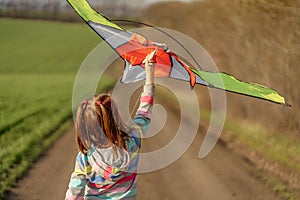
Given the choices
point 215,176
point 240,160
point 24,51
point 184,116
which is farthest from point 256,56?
A: point 24,51

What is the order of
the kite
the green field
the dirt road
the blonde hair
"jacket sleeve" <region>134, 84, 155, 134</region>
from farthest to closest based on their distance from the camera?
the green field
the dirt road
the kite
"jacket sleeve" <region>134, 84, 155, 134</region>
the blonde hair

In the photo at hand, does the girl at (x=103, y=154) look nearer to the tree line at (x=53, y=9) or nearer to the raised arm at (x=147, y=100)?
the raised arm at (x=147, y=100)

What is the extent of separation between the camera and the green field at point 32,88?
10242 mm

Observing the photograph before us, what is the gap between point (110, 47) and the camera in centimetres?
399

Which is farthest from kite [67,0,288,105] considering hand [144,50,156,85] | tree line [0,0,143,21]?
tree line [0,0,143,21]

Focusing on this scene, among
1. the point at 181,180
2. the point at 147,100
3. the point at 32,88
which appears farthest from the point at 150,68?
the point at 32,88

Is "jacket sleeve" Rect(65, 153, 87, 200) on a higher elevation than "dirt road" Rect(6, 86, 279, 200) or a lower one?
higher

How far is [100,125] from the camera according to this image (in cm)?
312

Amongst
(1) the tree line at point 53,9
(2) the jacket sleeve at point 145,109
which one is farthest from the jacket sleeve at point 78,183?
(1) the tree line at point 53,9

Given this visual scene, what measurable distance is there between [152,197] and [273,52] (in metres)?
6.40

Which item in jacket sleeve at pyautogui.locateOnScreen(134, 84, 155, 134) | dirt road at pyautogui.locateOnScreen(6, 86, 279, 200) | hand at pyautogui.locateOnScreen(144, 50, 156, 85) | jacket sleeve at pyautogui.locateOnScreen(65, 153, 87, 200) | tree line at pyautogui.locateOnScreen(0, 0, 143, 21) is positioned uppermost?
hand at pyautogui.locateOnScreen(144, 50, 156, 85)

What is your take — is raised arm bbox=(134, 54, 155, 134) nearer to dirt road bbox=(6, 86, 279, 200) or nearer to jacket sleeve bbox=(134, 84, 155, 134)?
jacket sleeve bbox=(134, 84, 155, 134)

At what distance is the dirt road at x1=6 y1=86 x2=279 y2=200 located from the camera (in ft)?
25.8

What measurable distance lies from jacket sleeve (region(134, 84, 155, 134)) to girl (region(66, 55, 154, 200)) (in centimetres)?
12
